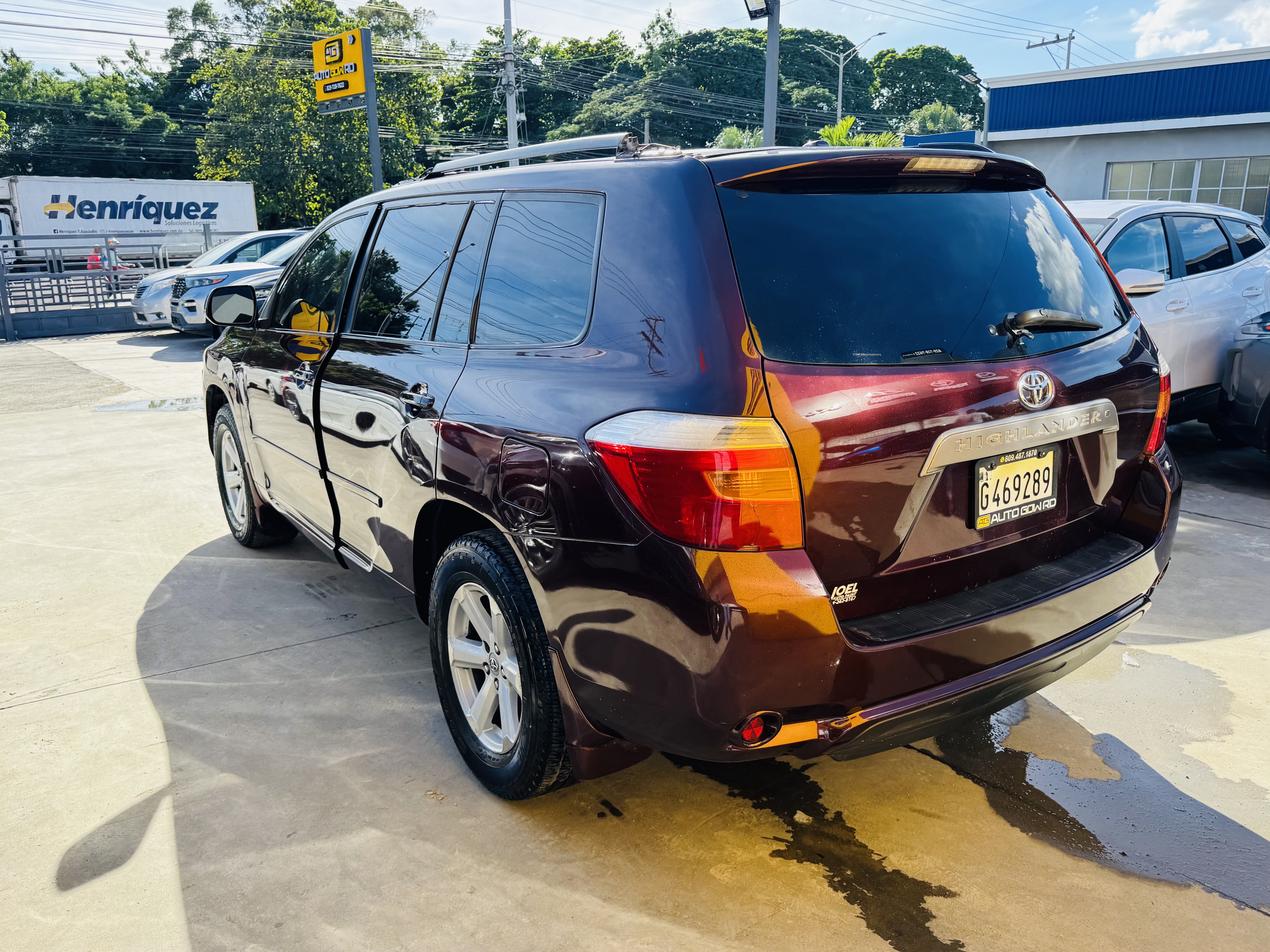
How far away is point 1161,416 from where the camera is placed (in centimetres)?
280

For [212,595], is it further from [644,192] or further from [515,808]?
[644,192]

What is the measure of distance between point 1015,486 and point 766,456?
0.75 m

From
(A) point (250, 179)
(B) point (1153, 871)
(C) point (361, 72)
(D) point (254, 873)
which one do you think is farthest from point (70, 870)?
(A) point (250, 179)

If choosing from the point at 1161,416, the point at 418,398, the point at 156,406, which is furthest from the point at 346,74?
the point at 1161,416

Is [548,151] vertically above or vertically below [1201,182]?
below

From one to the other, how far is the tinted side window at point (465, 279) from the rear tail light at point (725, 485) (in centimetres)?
102

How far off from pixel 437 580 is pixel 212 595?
2.17 metres

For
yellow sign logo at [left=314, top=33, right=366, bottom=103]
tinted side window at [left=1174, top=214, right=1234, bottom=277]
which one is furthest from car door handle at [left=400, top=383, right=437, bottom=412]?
yellow sign logo at [left=314, top=33, right=366, bottom=103]

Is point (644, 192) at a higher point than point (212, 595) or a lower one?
higher

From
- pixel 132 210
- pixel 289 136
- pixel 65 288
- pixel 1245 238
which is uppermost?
pixel 289 136

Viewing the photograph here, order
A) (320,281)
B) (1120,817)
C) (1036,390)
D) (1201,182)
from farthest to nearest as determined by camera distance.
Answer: (1201,182) < (320,281) < (1120,817) < (1036,390)

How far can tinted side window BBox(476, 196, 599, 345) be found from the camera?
96.3 inches

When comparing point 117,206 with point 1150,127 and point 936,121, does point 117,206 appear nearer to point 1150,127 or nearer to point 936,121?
point 1150,127

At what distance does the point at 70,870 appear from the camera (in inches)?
99.5
